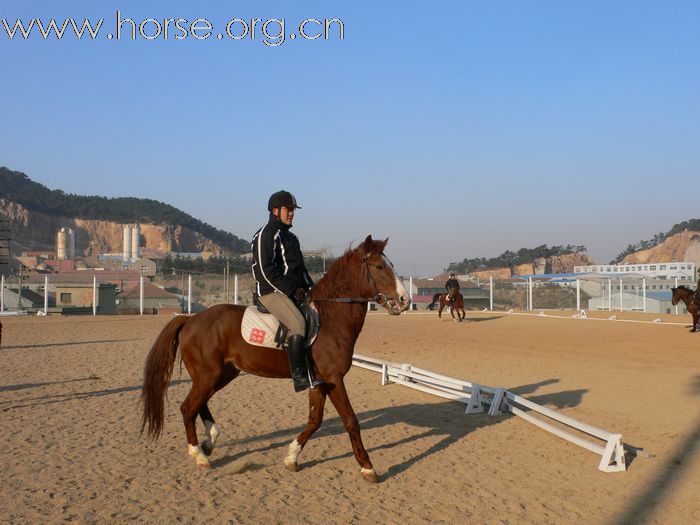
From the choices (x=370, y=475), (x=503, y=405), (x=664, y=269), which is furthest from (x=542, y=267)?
(x=370, y=475)

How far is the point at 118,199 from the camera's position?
547 ft

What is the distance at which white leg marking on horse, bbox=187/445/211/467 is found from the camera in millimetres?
6051

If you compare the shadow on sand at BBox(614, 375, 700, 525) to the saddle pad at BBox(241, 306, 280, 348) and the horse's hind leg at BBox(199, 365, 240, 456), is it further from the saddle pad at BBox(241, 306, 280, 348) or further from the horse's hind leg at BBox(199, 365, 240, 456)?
the horse's hind leg at BBox(199, 365, 240, 456)

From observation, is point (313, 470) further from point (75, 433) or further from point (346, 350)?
point (75, 433)

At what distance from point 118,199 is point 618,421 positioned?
172 m

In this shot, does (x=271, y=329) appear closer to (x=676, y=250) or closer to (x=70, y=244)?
(x=676, y=250)

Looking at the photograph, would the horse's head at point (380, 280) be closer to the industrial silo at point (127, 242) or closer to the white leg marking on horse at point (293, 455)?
the white leg marking on horse at point (293, 455)

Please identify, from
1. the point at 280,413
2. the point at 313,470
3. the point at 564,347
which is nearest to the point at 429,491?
the point at 313,470

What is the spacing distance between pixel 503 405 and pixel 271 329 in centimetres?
417

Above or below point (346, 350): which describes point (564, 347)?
below

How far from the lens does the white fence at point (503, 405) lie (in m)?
6.25

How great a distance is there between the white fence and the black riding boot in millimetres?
2957

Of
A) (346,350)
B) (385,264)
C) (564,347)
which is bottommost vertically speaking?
(564,347)

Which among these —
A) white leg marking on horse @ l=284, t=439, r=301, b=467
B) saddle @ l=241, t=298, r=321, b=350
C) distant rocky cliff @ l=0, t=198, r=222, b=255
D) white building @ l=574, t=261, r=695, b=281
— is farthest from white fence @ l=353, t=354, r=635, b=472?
distant rocky cliff @ l=0, t=198, r=222, b=255
